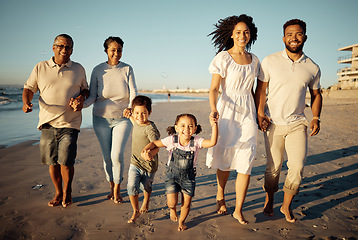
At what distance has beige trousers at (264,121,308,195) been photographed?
296cm

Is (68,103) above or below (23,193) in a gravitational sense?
above

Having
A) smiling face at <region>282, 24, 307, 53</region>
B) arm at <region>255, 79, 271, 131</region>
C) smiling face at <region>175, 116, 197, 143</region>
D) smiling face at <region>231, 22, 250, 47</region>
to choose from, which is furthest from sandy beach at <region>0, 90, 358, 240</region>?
smiling face at <region>231, 22, 250, 47</region>

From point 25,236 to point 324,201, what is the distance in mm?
4453

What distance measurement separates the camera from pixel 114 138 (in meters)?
3.54

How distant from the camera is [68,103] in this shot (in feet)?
11.0

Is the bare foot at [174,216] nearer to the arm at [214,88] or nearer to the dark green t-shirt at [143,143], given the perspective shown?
the dark green t-shirt at [143,143]

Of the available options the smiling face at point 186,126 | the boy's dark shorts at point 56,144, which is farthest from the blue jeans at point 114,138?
the smiling face at point 186,126

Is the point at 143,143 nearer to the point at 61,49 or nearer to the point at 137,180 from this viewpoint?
the point at 137,180

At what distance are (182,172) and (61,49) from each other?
2542 millimetres

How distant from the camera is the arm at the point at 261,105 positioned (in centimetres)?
313

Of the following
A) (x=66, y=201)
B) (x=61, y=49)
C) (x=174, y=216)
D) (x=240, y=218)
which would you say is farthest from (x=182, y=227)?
(x=61, y=49)

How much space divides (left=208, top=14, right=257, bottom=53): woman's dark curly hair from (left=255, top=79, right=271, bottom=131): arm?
32.0 inches

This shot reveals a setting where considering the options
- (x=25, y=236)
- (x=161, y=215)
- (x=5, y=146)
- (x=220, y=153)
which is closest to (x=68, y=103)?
(x=25, y=236)

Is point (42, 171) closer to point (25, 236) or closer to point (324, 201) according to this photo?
point (25, 236)
